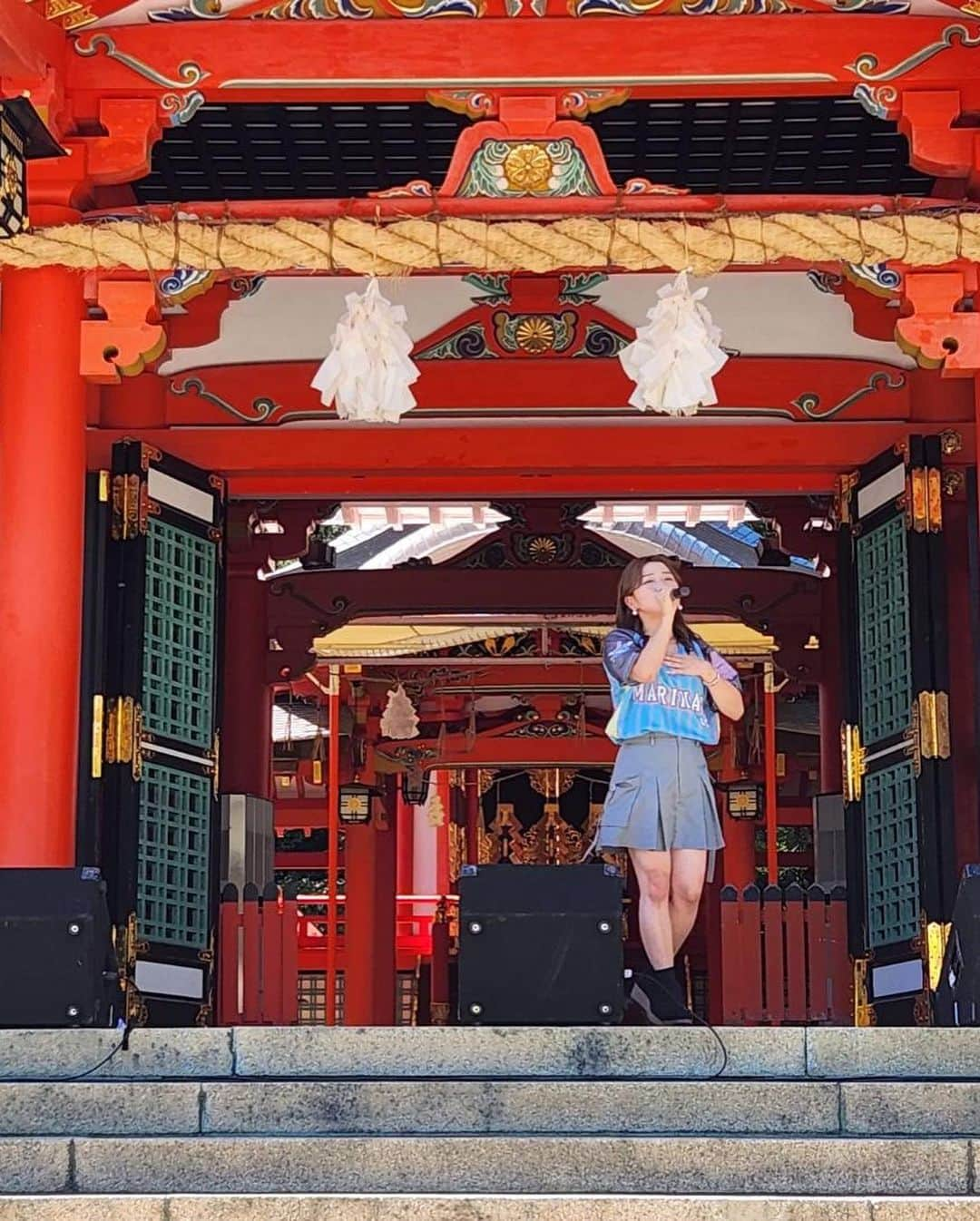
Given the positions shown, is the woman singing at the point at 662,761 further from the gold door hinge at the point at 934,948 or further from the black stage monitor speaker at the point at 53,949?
the gold door hinge at the point at 934,948

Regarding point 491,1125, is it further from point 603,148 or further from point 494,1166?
point 603,148

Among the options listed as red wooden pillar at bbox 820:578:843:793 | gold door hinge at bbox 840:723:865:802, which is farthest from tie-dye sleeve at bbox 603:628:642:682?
red wooden pillar at bbox 820:578:843:793

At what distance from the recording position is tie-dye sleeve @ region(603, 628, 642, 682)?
7.30 m

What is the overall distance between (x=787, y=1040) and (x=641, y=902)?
1.39 metres

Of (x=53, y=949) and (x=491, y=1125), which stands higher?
(x=53, y=949)

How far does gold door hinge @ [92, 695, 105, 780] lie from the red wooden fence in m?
1.15

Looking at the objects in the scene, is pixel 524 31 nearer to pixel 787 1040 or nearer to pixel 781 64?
pixel 781 64

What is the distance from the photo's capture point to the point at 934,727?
9.45m

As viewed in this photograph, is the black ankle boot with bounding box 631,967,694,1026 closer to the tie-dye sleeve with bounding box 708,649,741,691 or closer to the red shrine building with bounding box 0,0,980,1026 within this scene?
the tie-dye sleeve with bounding box 708,649,741,691

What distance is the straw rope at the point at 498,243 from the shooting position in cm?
809

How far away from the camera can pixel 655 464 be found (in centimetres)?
1048

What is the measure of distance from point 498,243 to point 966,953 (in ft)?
10.2

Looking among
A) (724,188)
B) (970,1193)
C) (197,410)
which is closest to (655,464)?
(724,188)

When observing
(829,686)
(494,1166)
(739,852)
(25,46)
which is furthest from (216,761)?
(739,852)
